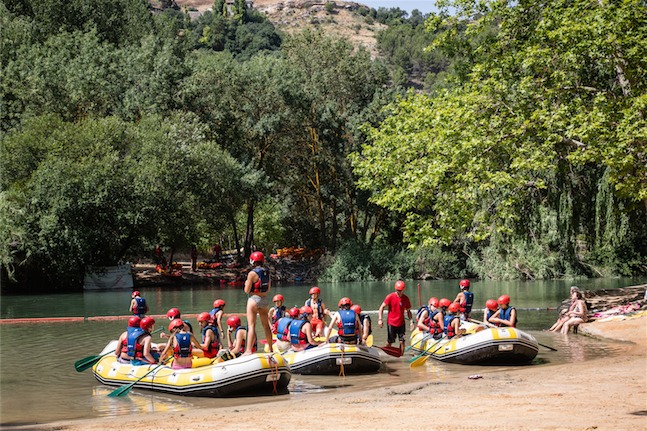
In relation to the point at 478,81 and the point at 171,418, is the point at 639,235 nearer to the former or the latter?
the point at 478,81

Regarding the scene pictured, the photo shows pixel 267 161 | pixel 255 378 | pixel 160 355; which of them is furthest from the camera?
pixel 267 161

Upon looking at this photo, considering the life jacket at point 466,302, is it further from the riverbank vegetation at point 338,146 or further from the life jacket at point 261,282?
the life jacket at point 261,282

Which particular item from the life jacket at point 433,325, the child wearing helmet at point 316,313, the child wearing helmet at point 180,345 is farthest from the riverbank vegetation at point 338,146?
the child wearing helmet at point 180,345

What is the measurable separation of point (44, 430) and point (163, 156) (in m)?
35.2

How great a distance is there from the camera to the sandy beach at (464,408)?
9.73 metres

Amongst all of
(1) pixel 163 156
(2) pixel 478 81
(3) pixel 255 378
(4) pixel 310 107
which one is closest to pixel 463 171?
(2) pixel 478 81

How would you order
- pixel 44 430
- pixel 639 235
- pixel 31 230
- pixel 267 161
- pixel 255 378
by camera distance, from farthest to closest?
pixel 267 161
pixel 31 230
pixel 639 235
pixel 255 378
pixel 44 430

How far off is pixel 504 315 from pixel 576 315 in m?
5.12

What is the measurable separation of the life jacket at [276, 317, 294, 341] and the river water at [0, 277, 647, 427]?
1028mm

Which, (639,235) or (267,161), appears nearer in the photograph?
(639,235)

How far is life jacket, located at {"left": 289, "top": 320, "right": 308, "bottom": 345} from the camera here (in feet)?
53.4

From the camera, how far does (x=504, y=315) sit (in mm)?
17531

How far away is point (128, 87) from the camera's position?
5088cm

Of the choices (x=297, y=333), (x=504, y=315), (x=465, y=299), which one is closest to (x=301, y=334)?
(x=297, y=333)
